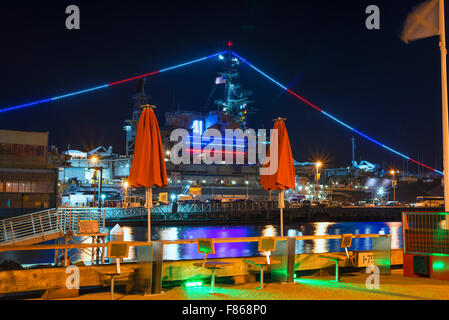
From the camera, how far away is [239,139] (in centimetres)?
7038

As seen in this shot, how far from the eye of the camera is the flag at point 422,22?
8828 millimetres

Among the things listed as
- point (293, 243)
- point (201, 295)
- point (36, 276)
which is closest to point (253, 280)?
point (293, 243)

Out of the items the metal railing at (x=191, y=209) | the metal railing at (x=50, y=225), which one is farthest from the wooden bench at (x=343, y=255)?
the metal railing at (x=191, y=209)

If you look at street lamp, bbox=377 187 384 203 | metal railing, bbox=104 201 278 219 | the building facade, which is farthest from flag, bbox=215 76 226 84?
street lamp, bbox=377 187 384 203

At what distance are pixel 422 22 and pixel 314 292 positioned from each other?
6.21m

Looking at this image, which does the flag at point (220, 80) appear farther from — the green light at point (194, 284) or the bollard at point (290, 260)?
the green light at point (194, 284)

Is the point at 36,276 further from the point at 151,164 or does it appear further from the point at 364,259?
the point at 364,259

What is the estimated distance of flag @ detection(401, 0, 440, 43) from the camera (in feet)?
29.0

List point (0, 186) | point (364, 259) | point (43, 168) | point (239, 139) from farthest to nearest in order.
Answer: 1. point (239, 139)
2. point (43, 168)
3. point (0, 186)
4. point (364, 259)

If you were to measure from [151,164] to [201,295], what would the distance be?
7.30 feet

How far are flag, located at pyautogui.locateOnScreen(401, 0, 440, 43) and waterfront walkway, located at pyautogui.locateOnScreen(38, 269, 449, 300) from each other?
16.6 ft

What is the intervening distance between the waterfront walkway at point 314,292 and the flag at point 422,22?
16.6ft

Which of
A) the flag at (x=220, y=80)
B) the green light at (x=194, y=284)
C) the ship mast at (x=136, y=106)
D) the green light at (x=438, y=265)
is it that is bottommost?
the green light at (x=194, y=284)
